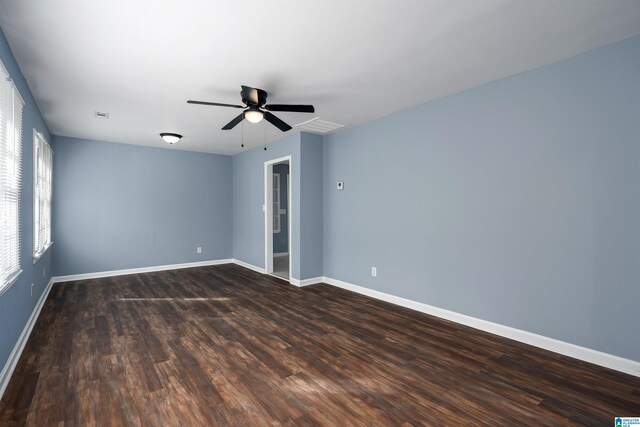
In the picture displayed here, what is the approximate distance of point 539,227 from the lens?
278 cm

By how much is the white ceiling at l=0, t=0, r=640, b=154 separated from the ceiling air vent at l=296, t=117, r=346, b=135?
0.73 meters

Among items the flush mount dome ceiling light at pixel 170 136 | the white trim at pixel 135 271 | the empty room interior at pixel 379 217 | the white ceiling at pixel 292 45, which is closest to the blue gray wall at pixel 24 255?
the empty room interior at pixel 379 217

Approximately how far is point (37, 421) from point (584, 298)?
394cm

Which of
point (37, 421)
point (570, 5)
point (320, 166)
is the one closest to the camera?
point (37, 421)

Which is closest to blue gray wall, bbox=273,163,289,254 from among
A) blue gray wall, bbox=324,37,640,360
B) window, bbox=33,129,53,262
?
blue gray wall, bbox=324,37,640,360

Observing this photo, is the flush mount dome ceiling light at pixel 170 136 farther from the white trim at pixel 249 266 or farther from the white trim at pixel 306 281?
the white trim at pixel 306 281

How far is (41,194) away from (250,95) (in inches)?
134

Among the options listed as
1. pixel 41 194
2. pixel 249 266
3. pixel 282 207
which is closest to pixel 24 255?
pixel 41 194

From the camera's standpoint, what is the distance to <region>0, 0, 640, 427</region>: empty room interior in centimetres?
201

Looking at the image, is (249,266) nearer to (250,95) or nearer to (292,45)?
(250,95)

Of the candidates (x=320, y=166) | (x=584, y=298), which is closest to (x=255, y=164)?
(x=320, y=166)

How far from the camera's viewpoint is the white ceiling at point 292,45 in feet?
6.49

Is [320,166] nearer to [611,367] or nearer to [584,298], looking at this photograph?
[584,298]

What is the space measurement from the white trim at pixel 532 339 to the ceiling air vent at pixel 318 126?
2518 mm
